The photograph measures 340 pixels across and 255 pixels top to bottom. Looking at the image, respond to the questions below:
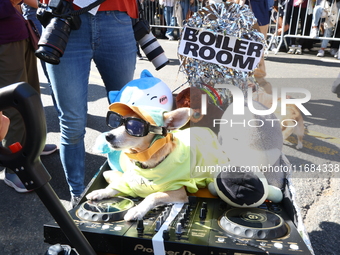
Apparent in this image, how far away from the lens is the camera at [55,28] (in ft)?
5.73

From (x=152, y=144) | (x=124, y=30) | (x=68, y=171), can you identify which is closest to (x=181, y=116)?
(x=152, y=144)

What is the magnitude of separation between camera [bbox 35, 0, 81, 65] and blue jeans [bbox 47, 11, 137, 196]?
0.11 meters

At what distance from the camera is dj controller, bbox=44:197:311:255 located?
1372 mm

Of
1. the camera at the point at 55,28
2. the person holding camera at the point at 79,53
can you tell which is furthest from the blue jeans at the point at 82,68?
the camera at the point at 55,28

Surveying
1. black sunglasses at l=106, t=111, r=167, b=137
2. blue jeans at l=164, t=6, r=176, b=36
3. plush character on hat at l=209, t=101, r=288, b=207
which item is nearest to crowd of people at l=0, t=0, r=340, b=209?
black sunglasses at l=106, t=111, r=167, b=137

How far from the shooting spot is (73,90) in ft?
6.54

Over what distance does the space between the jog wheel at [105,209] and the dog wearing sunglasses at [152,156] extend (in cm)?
5

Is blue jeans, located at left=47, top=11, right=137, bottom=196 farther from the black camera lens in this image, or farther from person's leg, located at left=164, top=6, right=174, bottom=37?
person's leg, located at left=164, top=6, right=174, bottom=37

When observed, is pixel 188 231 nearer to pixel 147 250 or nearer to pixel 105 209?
pixel 147 250

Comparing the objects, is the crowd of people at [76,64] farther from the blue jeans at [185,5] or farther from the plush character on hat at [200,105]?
the blue jeans at [185,5]

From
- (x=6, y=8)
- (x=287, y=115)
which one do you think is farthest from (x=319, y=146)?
(x=6, y=8)

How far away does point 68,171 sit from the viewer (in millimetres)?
2197

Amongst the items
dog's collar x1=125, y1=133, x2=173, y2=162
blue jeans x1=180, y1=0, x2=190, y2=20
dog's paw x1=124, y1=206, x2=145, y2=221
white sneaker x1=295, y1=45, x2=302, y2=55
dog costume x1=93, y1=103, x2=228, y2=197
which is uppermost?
blue jeans x1=180, y1=0, x2=190, y2=20

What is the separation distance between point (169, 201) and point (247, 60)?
3.35 ft
